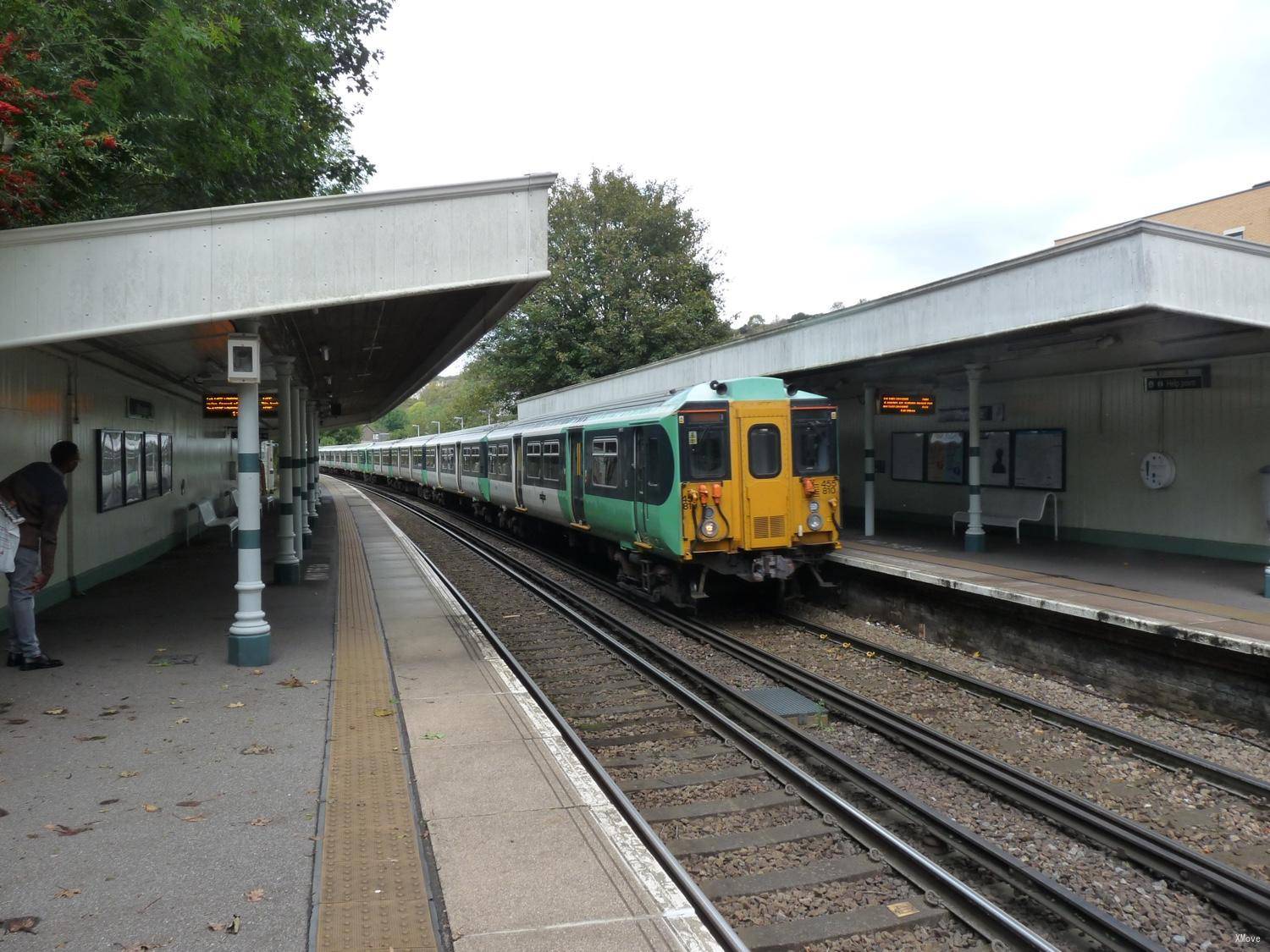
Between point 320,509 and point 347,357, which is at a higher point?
point 347,357

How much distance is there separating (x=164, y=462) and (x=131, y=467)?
2.60 metres

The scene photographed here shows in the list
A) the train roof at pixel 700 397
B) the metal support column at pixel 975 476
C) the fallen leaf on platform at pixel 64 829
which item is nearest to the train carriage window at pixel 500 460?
the train roof at pixel 700 397

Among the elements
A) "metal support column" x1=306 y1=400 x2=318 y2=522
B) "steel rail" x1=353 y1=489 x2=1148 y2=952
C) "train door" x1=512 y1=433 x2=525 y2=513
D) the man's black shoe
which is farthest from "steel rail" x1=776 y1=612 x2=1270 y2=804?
"metal support column" x1=306 y1=400 x2=318 y2=522

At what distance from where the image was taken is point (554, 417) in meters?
17.5

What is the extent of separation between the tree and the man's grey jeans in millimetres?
30156

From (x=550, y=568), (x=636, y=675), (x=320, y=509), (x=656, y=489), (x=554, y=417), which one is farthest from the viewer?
(x=320, y=509)

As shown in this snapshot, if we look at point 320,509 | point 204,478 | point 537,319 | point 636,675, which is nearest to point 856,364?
point 636,675

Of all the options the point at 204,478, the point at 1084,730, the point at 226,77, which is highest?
the point at 226,77

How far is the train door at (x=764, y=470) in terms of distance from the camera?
10445mm

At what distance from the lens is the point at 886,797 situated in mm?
5527

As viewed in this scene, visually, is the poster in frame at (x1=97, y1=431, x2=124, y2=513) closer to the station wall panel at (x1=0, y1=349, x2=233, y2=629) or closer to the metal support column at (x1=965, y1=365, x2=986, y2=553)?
the station wall panel at (x1=0, y1=349, x2=233, y2=629)

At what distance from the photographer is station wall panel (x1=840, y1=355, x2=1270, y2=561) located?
1039 centimetres

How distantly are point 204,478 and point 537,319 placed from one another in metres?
19.6

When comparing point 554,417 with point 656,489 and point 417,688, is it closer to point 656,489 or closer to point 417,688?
point 656,489
